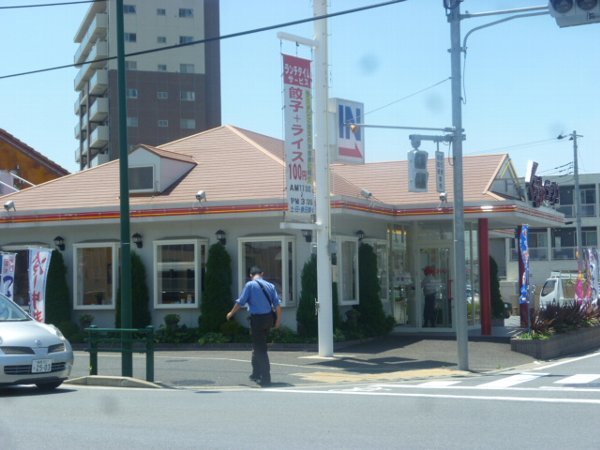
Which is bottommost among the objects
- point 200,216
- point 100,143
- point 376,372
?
point 376,372

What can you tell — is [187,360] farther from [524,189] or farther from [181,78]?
[181,78]

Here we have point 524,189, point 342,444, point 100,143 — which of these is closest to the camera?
point 342,444

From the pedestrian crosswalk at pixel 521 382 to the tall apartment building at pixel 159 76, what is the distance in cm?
5293

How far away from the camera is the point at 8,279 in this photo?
70.7 ft

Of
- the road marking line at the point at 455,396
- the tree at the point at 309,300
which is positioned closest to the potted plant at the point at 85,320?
the tree at the point at 309,300

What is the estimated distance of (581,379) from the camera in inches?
626

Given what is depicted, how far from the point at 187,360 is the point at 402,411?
331 inches

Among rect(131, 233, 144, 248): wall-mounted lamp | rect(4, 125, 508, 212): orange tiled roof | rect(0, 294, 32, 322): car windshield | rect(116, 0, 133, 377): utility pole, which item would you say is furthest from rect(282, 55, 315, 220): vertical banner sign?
rect(131, 233, 144, 248): wall-mounted lamp

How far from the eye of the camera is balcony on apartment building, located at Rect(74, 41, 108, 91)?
64.9m

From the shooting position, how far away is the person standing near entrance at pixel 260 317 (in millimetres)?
15133

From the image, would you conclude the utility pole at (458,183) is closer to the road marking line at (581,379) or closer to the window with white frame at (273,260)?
the road marking line at (581,379)

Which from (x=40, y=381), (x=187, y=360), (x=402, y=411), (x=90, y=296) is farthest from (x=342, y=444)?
(x=90, y=296)

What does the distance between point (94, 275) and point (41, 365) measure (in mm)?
10797

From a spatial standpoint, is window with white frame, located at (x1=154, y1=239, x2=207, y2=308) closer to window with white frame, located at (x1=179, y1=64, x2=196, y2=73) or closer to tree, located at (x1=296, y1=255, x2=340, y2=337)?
tree, located at (x1=296, y1=255, x2=340, y2=337)
